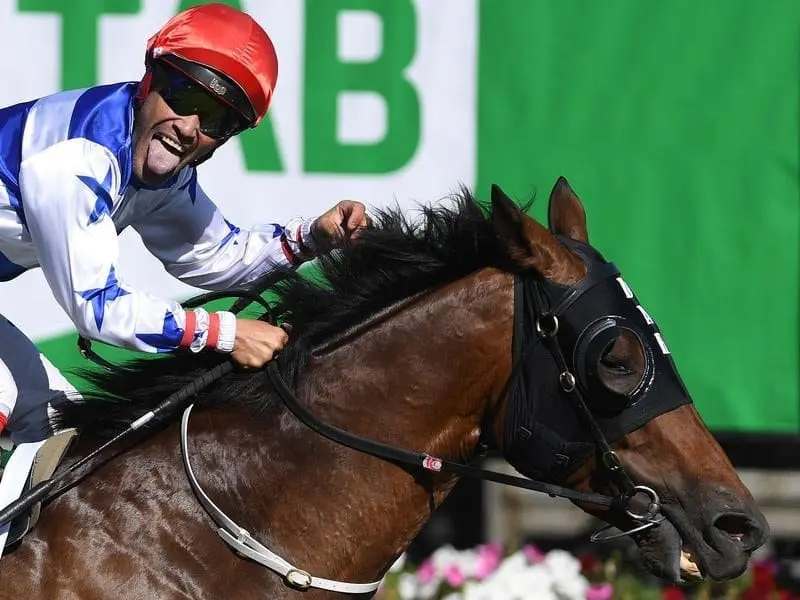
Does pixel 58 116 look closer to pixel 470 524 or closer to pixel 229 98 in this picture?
pixel 229 98

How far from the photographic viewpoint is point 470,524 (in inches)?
242

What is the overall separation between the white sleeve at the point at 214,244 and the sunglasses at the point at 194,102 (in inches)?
16.0

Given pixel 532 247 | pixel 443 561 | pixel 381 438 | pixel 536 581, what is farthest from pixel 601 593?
pixel 532 247

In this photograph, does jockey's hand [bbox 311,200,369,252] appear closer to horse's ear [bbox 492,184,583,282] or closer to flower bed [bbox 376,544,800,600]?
horse's ear [bbox 492,184,583,282]

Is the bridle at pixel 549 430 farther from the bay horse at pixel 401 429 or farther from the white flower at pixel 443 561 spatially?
the white flower at pixel 443 561

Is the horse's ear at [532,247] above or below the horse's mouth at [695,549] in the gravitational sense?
above

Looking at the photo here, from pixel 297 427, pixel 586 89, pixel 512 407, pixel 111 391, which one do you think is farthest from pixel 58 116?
pixel 586 89

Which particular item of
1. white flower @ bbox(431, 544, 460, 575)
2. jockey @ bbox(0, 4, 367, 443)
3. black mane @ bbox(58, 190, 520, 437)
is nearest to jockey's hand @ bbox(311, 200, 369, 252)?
jockey @ bbox(0, 4, 367, 443)

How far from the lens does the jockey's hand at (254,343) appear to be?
2.27m

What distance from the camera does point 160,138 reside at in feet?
7.55

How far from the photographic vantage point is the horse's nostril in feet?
7.02

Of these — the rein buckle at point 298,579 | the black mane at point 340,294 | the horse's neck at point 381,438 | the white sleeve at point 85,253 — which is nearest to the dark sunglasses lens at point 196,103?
the white sleeve at point 85,253

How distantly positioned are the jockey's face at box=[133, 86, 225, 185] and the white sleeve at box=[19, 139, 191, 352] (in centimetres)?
14

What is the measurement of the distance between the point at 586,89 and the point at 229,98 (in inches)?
96.8
